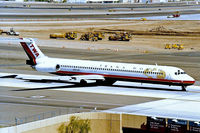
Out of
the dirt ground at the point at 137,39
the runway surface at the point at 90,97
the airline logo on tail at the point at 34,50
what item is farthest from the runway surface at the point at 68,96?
the dirt ground at the point at 137,39

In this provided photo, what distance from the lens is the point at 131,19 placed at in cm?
17762

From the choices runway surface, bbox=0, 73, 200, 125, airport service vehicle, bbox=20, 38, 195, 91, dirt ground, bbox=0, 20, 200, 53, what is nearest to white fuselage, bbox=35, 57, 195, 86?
airport service vehicle, bbox=20, 38, 195, 91

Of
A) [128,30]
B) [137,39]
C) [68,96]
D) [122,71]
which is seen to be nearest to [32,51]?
[68,96]

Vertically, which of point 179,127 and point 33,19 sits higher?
point 33,19

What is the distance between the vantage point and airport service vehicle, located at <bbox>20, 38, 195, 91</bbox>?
68.6 metres

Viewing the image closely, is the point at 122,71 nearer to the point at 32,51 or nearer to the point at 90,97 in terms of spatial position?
the point at 90,97

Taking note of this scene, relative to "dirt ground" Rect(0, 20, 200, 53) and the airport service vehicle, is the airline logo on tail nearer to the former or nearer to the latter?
the airport service vehicle

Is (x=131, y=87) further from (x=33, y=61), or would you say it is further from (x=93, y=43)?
(x=93, y=43)

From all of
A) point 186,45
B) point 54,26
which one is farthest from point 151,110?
point 54,26

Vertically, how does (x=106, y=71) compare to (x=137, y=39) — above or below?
below

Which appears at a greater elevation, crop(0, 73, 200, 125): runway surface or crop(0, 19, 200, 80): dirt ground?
crop(0, 19, 200, 80): dirt ground

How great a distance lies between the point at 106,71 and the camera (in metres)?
72.2

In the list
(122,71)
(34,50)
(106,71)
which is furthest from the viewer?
(34,50)

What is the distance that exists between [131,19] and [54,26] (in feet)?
103
